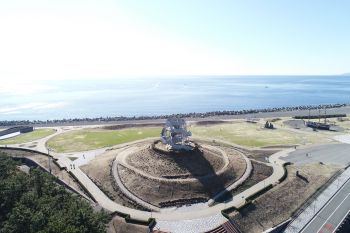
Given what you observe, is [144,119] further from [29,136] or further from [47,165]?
[47,165]

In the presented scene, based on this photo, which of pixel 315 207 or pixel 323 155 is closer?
pixel 315 207

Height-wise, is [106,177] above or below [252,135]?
below

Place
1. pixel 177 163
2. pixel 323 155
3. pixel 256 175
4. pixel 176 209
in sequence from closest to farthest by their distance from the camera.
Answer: pixel 176 209 < pixel 177 163 < pixel 256 175 < pixel 323 155

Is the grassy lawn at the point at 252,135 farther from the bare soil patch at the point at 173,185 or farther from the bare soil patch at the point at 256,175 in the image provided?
the bare soil patch at the point at 173,185

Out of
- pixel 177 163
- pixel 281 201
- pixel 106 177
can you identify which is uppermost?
pixel 177 163

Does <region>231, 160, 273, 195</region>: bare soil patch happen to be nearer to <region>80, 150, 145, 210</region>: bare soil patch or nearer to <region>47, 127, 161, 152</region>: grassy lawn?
<region>80, 150, 145, 210</region>: bare soil patch

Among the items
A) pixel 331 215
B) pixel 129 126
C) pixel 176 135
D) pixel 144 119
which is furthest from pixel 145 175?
pixel 144 119

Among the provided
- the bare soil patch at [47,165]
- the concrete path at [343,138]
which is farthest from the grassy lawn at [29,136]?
the concrete path at [343,138]
